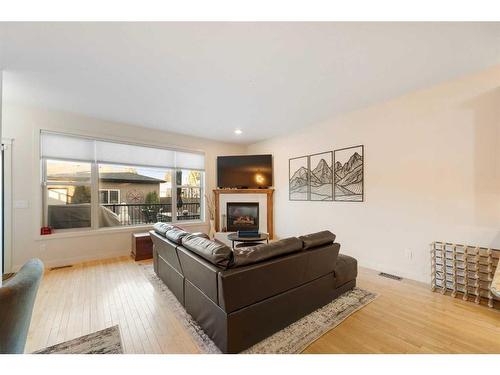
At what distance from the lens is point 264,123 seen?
4.26m

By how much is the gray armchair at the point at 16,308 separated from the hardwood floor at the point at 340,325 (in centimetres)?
85

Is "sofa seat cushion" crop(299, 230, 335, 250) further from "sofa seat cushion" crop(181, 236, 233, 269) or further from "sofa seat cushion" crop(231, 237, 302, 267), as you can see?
"sofa seat cushion" crop(181, 236, 233, 269)

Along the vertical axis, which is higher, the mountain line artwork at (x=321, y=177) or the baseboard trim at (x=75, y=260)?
the mountain line artwork at (x=321, y=177)

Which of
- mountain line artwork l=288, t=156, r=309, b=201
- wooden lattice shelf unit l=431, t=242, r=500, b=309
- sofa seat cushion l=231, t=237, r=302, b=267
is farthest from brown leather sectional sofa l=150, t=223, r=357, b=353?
mountain line artwork l=288, t=156, r=309, b=201

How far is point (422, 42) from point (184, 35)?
83.7 inches

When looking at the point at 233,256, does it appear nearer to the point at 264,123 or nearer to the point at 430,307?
the point at 430,307

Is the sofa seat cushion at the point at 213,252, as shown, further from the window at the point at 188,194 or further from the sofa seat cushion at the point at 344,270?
the window at the point at 188,194

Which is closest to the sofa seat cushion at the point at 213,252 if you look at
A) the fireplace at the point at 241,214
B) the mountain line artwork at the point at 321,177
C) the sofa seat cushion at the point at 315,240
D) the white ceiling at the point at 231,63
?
the sofa seat cushion at the point at 315,240

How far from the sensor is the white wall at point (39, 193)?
3.29 m

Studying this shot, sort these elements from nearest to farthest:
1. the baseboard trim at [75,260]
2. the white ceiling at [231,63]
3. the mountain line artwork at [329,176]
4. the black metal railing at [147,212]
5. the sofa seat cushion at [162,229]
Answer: the white ceiling at [231,63]
the sofa seat cushion at [162,229]
the baseboard trim at [75,260]
the mountain line artwork at [329,176]
the black metal railing at [147,212]

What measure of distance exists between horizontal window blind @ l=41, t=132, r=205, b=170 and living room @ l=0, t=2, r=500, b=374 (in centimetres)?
3

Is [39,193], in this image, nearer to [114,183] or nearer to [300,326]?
[114,183]

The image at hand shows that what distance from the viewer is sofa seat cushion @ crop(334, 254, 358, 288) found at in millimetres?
2391
